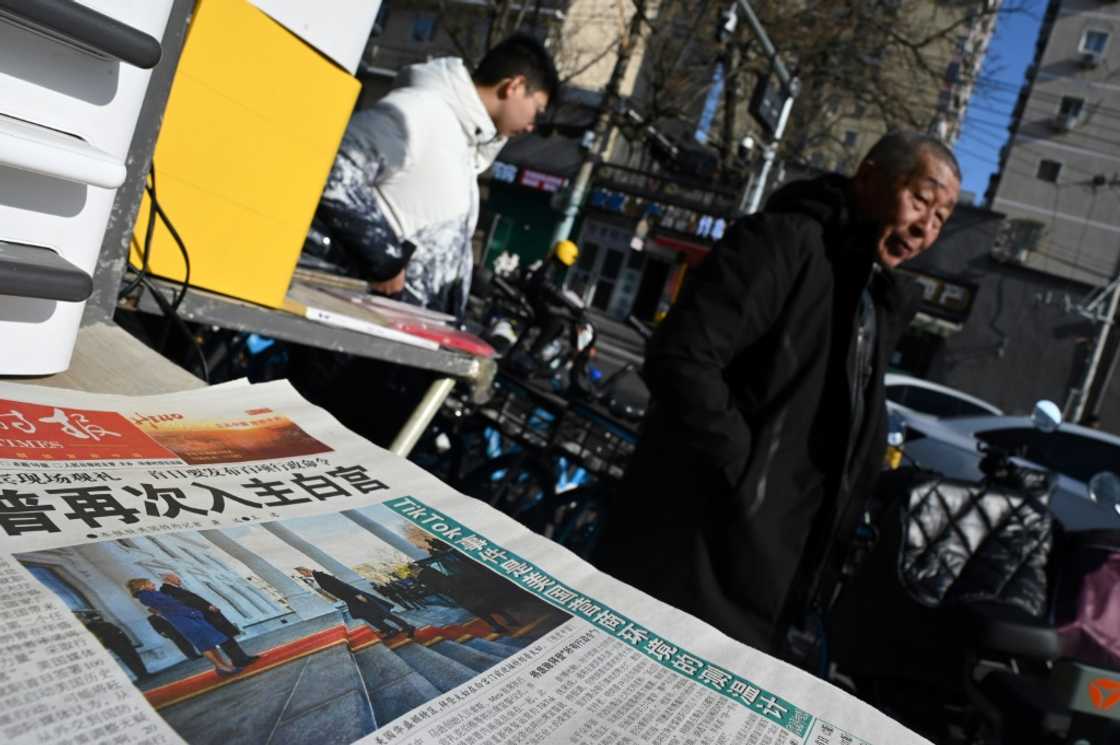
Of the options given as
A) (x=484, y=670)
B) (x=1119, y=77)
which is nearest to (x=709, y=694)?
(x=484, y=670)

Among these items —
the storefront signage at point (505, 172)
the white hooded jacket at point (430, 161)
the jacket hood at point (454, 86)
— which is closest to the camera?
the white hooded jacket at point (430, 161)

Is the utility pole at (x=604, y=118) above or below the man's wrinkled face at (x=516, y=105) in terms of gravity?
above

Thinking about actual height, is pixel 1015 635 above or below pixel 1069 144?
below

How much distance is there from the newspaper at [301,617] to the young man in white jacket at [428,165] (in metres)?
1.14

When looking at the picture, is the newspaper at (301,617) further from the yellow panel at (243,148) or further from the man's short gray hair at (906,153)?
the man's short gray hair at (906,153)

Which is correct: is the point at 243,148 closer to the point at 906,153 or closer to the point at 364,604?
the point at 364,604

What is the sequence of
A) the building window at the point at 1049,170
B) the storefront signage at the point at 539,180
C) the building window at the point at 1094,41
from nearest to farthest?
the storefront signage at the point at 539,180 < the building window at the point at 1049,170 < the building window at the point at 1094,41

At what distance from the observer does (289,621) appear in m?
0.50

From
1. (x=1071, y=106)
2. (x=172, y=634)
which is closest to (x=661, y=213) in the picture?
(x=1071, y=106)

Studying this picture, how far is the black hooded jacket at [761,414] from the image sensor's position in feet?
6.21

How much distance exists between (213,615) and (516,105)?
2.29 metres

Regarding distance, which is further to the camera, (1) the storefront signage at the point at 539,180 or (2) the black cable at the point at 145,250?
(1) the storefront signage at the point at 539,180

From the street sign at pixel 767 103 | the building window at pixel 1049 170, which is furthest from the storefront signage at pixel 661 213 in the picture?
the building window at pixel 1049 170

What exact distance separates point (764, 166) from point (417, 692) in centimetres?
1031
